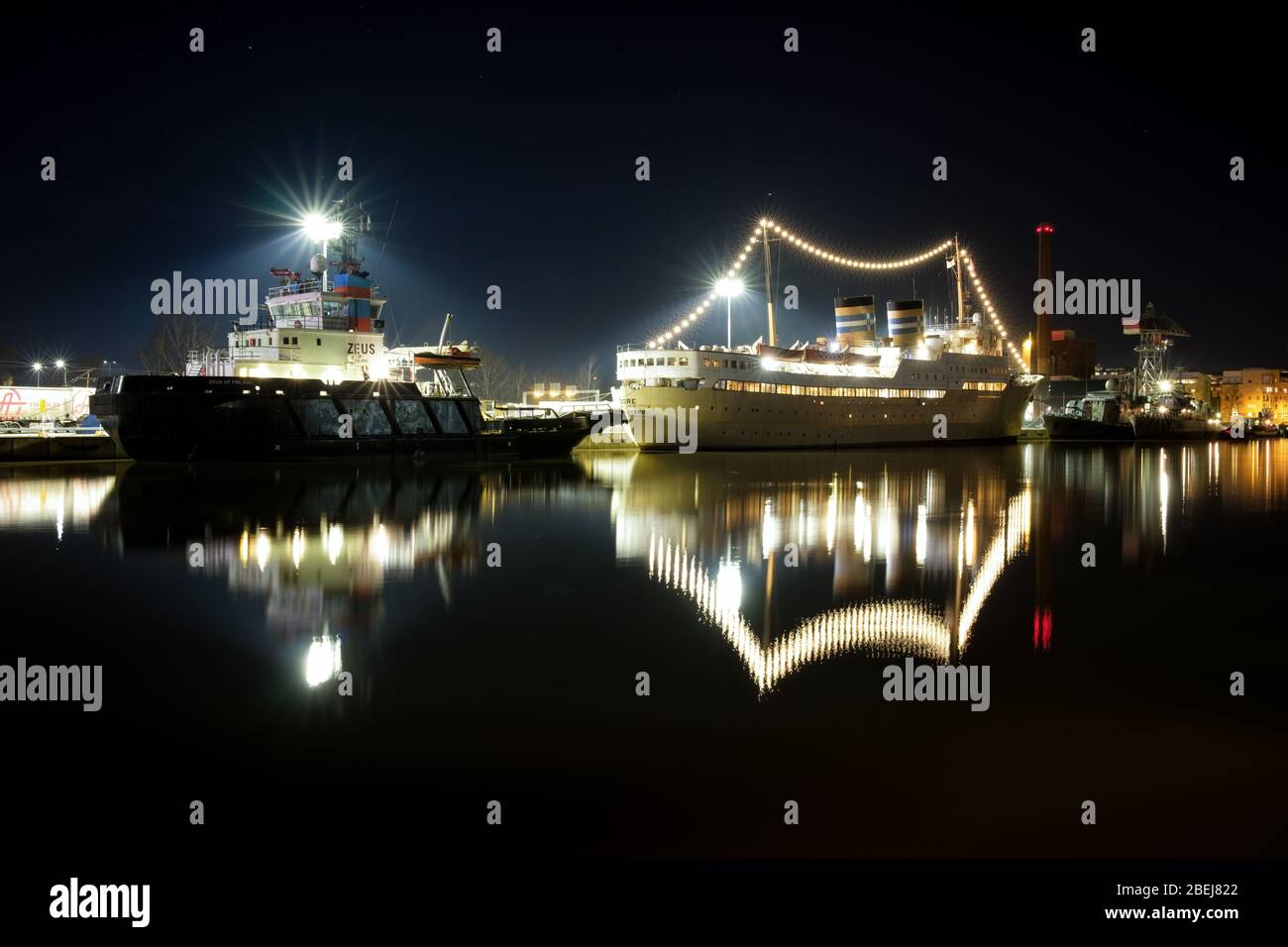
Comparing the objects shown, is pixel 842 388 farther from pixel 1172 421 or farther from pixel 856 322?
pixel 1172 421

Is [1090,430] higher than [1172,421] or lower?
lower

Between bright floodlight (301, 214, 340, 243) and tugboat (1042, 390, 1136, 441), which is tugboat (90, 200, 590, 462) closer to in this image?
bright floodlight (301, 214, 340, 243)

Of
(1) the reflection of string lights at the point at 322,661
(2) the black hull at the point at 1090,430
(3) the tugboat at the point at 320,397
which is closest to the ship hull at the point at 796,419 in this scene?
(3) the tugboat at the point at 320,397

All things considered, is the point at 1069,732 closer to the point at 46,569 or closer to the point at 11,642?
the point at 11,642

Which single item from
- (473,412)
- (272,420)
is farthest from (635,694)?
(473,412)

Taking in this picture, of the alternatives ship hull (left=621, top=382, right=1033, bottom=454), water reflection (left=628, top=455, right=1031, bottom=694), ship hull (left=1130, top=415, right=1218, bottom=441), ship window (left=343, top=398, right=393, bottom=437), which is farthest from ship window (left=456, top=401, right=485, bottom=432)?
ship hull (left=1130, top=415, right=1218, bottom=441)

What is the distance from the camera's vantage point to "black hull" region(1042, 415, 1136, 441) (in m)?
89.5

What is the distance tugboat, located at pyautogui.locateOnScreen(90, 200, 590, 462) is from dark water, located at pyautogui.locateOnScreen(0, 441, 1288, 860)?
63.8 ft

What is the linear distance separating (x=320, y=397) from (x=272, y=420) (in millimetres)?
2084

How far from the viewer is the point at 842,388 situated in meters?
63.8

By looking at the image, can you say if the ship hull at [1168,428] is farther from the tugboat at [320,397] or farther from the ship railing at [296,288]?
the ship railing at [296,288]

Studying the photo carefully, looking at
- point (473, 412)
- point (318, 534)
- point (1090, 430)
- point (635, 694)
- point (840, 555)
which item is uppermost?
point (473, 412)

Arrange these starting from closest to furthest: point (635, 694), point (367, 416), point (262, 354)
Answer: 1. point (635, 694)
2. point (262, 354)
3. point (367, 416)
